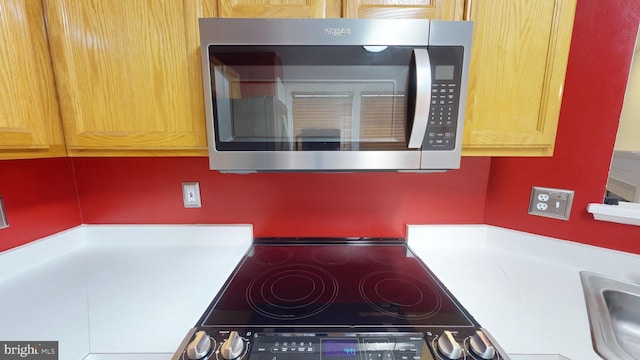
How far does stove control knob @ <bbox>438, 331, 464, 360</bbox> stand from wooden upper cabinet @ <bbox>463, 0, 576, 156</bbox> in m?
0.53

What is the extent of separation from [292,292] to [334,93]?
603 mm

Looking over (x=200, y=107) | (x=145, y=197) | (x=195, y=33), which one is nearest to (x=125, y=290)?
(x=145, y=197)

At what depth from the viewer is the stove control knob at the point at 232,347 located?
525 millimetres

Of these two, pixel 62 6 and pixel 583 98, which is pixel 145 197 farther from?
pixel 583 98

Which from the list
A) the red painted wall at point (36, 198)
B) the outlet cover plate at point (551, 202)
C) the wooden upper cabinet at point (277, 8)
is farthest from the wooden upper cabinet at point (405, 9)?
the red painted wall at point (36, 198)

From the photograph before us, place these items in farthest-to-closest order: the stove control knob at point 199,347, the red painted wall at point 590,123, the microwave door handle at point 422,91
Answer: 1. the red painted wall at point 590,123
2. the microwave door handle at point 422,91
3. the stove control knob at point 199,347

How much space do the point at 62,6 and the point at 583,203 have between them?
5.85 feet

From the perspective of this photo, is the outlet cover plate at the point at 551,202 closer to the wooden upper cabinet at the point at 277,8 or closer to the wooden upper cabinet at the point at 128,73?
the wooden upper cabinet at the point at 277,8

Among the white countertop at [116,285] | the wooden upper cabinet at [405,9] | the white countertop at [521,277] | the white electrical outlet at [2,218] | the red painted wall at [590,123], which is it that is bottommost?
the white countertop at [116,285]

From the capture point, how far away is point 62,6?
2.30ft

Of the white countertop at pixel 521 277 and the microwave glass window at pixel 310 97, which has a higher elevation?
the microwave glass window at pixel 310 97

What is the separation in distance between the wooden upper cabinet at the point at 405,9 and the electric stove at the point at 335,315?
0.80 meters

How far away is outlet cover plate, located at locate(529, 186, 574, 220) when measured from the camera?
0.93 m

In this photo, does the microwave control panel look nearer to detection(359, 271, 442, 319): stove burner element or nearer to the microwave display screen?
the microwave display screen
